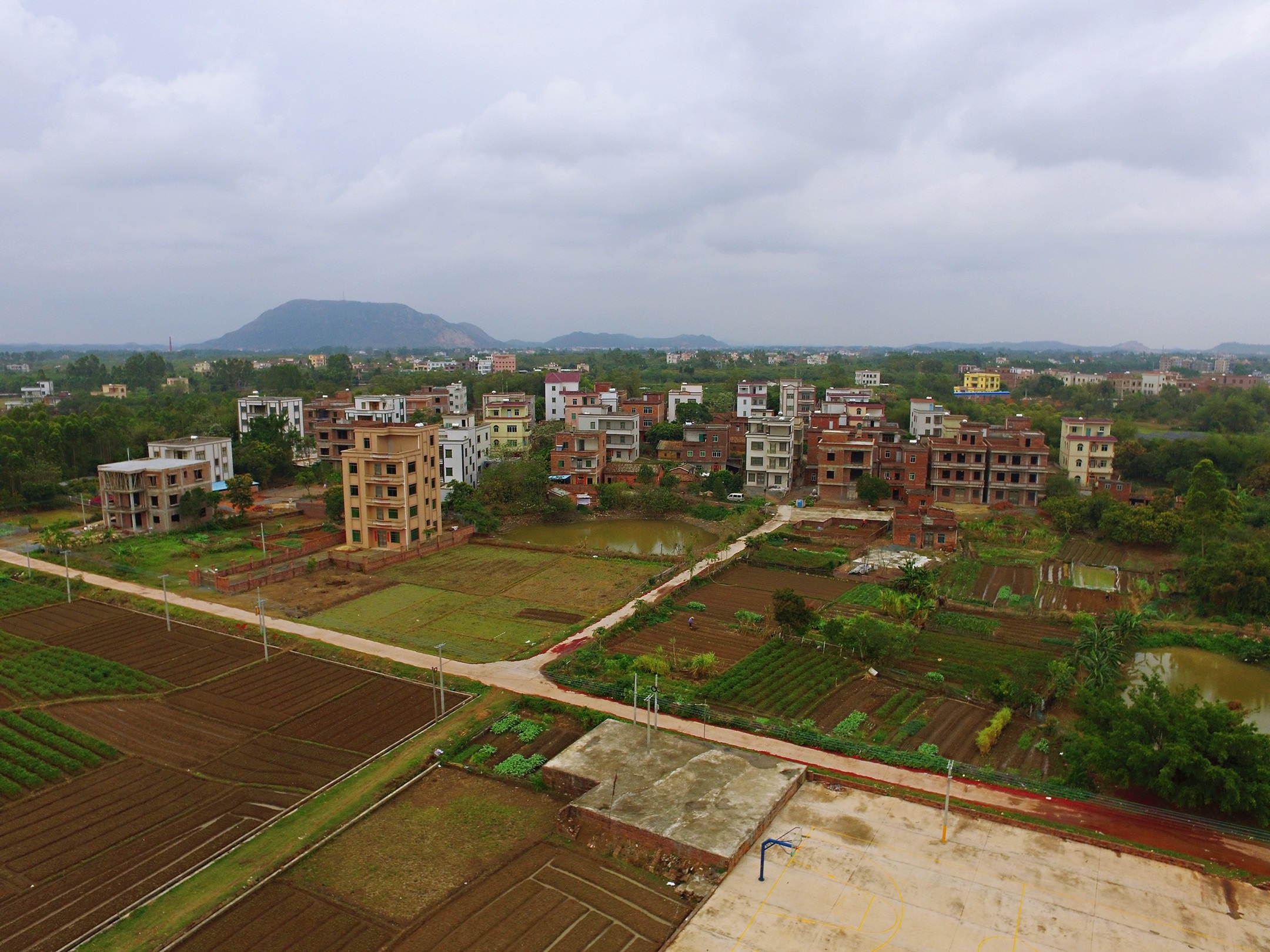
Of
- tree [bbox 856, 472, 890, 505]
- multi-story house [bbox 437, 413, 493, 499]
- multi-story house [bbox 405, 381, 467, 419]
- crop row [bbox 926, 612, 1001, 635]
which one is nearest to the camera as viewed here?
crop row [bbox 926, 612, 1001, 635]

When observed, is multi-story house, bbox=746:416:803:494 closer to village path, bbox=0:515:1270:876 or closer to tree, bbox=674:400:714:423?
tree, bbox=674:400:714:423

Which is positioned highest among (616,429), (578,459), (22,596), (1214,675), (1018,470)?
(616,429)

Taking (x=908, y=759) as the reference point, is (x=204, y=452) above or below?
above

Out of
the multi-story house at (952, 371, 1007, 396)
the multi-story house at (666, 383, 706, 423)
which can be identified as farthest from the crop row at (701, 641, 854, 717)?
the multi-story house at (952, 371, 1007, 396)

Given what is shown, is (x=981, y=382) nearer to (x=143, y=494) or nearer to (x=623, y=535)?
(x=623, y=535)

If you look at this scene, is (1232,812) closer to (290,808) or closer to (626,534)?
(290,808)

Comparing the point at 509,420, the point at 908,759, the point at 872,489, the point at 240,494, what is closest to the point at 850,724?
the point at 908,759

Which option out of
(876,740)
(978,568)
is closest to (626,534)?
(978,568)
